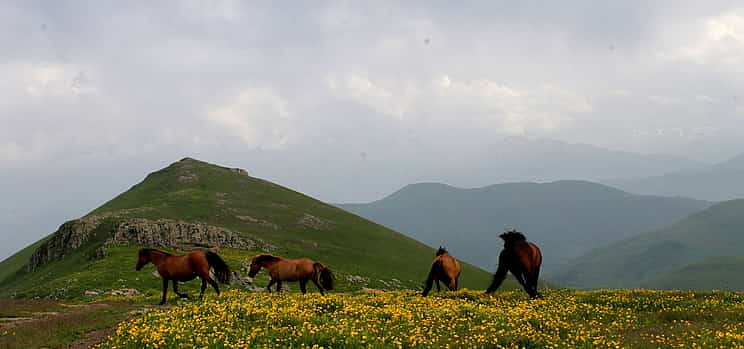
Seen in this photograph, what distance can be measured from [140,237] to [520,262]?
200 ft

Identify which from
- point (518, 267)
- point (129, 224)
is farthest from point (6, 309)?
point (129, 224)

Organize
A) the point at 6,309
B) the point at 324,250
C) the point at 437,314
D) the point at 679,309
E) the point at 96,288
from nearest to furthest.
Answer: the point at 437,314 < the point at 679,309 < the point at 6,309 < the point at 96,288 < the point at 324,250

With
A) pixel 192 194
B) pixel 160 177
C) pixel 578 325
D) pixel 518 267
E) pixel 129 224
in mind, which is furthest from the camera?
pixel 160 177

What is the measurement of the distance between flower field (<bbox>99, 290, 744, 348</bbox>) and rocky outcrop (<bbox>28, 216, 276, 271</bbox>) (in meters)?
55.6

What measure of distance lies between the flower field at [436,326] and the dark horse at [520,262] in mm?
2638

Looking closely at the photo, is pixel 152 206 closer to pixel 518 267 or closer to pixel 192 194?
pixel 192 194

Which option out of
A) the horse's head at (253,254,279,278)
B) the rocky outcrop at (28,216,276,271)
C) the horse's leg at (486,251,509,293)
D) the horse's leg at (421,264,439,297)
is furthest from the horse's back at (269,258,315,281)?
the rocky outcrop at (28,216,276,271)

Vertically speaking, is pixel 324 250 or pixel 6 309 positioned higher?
pixel 324 250

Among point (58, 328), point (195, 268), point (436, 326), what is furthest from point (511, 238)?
point (58, 328)

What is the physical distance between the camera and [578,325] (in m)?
16.8

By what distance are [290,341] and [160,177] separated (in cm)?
14687

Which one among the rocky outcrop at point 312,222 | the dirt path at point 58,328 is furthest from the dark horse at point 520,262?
the rocky outcrop at point 312,222

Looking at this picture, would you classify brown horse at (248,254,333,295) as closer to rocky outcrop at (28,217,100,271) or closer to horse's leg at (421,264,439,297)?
horse's leg at (421,264,439,297)

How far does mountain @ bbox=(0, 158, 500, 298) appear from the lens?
59.7 meters
